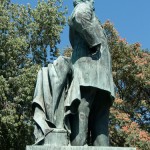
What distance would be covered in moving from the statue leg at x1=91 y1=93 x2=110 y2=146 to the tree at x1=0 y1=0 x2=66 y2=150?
52.9 feet

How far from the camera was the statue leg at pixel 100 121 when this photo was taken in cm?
692

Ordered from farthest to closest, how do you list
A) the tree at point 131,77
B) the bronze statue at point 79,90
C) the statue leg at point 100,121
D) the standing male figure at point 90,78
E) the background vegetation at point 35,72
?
the tree at point 131,77
the background vegetation at point 35,72
the statue leg at point 100,121
the standing male figure at point 90,78
the bronze statue at point 79,90

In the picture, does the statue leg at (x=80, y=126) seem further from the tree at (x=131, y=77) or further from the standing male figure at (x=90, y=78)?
the tree at (x=131, y=77)

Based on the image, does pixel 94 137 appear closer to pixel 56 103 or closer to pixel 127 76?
pixel 56 103

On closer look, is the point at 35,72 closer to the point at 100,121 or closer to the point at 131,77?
the point at 131,77

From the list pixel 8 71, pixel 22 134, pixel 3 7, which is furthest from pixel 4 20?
pixel 22 134

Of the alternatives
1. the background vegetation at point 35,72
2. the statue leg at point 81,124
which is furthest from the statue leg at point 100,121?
the background vegetation at point 35,72

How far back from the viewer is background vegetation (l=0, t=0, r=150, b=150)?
23.9 m

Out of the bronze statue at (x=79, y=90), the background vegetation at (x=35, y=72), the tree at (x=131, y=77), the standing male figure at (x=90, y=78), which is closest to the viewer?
the bronze statue at (x=79, y=90)

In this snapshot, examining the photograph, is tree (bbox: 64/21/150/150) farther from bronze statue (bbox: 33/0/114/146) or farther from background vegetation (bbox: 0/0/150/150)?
bronze statue (bbox: 33/0/114/146)

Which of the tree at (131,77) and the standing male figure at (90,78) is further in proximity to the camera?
the tree at (131,77)

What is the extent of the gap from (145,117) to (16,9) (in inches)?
383

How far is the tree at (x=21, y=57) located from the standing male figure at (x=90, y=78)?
16125 millimetres

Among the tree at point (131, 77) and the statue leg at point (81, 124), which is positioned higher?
the tree at point (131, 77)
